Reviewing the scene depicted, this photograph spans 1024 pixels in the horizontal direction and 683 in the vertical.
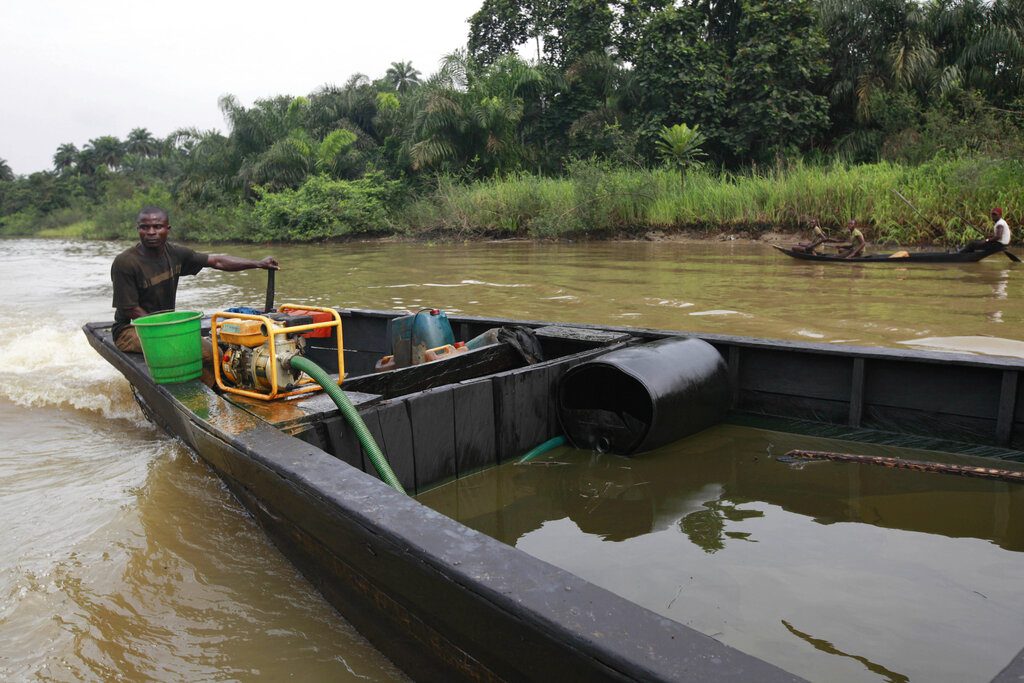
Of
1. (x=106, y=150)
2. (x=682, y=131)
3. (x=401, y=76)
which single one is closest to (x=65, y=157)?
(x=106, y=150)

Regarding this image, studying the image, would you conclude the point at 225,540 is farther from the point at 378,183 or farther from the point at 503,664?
the point at 378,183

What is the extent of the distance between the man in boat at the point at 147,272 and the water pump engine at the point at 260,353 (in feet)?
2.99

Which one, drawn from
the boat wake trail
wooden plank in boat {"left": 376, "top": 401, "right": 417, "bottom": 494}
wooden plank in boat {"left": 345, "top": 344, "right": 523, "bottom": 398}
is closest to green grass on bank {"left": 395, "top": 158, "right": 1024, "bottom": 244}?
wooden plank in boat {"left": 345, "top": 344, "right": 523, "bottom": 398}

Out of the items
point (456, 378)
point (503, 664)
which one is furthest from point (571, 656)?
point (456, 378)

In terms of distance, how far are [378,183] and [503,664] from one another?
2888 centimetres

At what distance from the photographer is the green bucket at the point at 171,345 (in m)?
3.97

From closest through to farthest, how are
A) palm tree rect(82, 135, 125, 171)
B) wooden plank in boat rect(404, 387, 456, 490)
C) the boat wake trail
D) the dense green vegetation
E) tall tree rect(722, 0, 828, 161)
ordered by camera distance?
wooden plank in boat rect(404, 387, 456, 490) < the boat wake trail < the dense green vegetation < tall tree rect(722, 0, 828, 161) < palm tree rect(82, 135, 125, 171)

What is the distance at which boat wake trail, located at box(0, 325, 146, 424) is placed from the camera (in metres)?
6.40

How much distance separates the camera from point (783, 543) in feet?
10.6

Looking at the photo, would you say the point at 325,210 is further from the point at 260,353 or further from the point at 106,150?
the point at 106,150

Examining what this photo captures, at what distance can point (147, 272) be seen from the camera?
5.15 metres

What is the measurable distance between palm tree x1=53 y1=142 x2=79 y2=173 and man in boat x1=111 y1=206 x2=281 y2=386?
287 ft

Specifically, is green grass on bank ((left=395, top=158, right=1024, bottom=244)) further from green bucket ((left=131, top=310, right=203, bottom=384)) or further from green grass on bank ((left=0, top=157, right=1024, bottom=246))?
green bucket ((left=131, top=310, right=203, bottom=384))

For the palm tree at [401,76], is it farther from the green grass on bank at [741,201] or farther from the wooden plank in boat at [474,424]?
the wooden plank in boat at [474,424]
